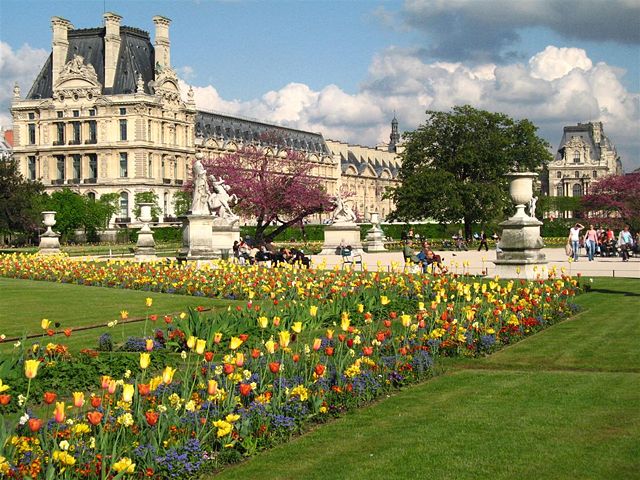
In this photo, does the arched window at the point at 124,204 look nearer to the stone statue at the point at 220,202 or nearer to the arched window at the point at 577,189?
the stone statue at the point at 220,202

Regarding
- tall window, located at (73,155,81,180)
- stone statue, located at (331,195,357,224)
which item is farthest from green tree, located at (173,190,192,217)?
stone statue, located at (331,195,357,224)

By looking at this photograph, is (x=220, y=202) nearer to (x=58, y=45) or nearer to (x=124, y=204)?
(x=124, y=204)

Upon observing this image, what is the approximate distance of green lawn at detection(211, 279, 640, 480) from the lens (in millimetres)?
6887

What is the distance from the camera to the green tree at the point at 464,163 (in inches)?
2317

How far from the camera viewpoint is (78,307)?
690 inches

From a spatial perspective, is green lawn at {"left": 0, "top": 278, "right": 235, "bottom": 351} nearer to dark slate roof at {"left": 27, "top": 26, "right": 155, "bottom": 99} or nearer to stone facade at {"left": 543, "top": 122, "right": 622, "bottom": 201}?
dark slate roof at {"left": 27, "top": 26, "right": 155, "bottom": 99}

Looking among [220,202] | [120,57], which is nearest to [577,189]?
[120,57]

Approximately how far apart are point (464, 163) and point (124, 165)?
58.4 meters

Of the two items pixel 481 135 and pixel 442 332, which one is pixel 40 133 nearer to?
pixel 481 135

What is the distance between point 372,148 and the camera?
184000mm

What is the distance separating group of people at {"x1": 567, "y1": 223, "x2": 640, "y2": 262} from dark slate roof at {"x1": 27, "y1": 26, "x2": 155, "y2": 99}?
243ft

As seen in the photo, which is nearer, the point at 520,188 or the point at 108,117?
the point at 520,188

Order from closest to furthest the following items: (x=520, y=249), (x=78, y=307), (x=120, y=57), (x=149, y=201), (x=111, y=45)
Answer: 1. (x=78, y=307)
2. (x=520, y=249)
3. (x=149, y=201)
4. (x=111, y=45)
5. (x=120, y=57)

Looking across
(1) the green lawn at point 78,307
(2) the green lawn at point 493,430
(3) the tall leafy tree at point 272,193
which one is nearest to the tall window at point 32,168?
(3) the tall leafy tree at point 272,193
